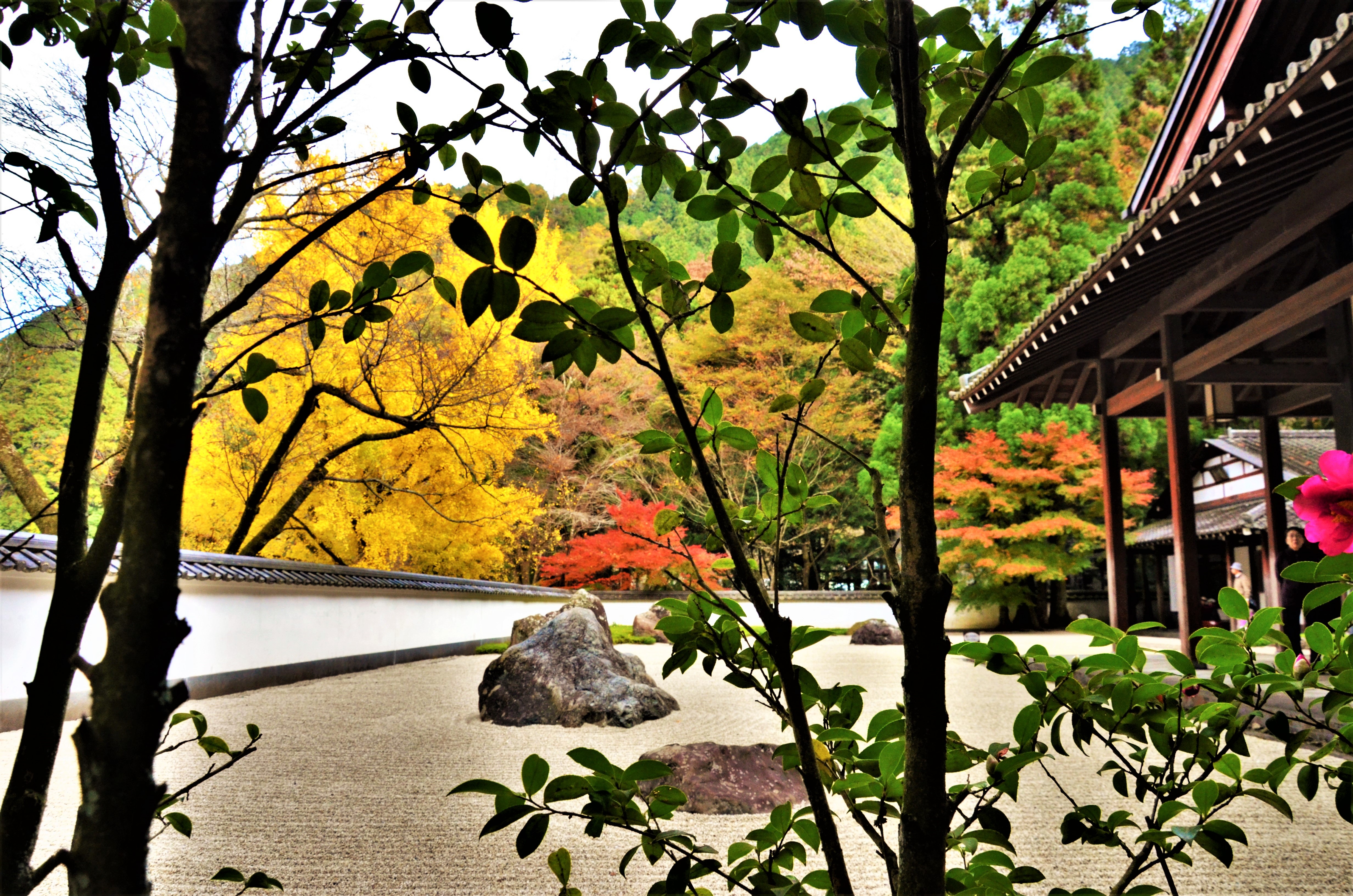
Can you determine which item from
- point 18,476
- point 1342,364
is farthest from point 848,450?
point 18,476

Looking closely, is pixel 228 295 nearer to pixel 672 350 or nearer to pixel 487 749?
pixel 487 749

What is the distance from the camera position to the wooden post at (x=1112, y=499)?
17.3ft

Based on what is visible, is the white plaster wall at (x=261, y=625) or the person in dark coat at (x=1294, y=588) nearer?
the white plaster wall at (x=261, y=625)

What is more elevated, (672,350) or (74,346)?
(672,350)

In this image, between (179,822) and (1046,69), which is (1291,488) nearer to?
(1046,69)

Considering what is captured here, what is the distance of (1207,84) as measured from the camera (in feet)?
16.8

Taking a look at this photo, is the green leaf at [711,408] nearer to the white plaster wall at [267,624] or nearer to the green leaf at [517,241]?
the green leaf at [517,241]

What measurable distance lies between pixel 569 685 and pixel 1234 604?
3.83 metres

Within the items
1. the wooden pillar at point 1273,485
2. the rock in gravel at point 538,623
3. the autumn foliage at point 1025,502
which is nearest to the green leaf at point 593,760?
the rock in gravel at point 538,623

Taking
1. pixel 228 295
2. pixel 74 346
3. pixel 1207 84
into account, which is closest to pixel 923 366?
pixel 74 346

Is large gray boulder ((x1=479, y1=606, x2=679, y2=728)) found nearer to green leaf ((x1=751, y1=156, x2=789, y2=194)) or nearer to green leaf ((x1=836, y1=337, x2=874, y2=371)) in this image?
green leaf ((x1=836, y1=337, x2=874, y2=371))

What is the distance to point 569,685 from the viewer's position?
4242 mm

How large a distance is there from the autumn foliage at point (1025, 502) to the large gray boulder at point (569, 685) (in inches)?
263

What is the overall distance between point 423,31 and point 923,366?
37cm
